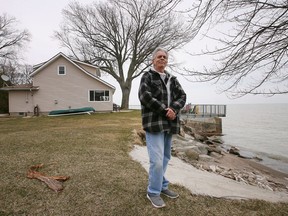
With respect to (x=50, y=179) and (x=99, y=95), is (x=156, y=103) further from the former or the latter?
(x=99, y=95)

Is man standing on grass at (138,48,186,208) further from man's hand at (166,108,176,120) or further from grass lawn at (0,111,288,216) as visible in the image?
grass lawn at (0,111,288,216)

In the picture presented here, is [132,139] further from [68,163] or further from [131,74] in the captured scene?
[131,74]

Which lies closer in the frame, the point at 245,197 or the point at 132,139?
the point at 245,197

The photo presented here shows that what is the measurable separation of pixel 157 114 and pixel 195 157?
17.2 feet

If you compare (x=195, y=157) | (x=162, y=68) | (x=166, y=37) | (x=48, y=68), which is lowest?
(x=195, y=157)

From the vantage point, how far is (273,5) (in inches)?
137

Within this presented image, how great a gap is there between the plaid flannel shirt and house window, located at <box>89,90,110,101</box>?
19.5m

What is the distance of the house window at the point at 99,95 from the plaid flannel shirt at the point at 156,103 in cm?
1951

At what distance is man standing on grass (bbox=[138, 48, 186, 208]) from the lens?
273 cm

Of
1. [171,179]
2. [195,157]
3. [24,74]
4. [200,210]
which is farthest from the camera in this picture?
[24,74]

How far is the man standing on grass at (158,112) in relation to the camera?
108 inches

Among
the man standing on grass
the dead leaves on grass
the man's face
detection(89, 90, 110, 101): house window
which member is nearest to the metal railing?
detection(89, 90, 110, 101): house window

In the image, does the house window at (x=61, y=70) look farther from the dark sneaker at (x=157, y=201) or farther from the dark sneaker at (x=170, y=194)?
the dark sneaker at (x=157, y=201)

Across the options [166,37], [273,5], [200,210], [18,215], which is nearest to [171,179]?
[200,210]
